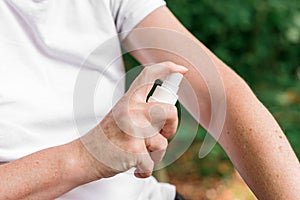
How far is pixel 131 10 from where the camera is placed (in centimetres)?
139

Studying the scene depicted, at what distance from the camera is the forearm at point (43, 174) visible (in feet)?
3.65

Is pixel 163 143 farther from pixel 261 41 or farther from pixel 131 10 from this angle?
pixel 261 41

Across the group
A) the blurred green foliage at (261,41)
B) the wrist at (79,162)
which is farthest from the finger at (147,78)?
the blurred green foliage at (261,41)

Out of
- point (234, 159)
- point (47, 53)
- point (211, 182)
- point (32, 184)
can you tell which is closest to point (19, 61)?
point (47, 53)

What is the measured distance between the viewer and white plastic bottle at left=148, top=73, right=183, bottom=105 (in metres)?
1.06

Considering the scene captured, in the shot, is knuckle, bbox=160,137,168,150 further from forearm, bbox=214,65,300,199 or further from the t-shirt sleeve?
the t-shirt sleeve

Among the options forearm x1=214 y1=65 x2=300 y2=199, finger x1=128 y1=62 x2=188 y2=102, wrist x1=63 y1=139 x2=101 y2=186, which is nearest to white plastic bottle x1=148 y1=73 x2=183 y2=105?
finger x1=128 y1=62 x2=188 y2=102

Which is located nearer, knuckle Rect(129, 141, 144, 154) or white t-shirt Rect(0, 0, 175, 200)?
knuckle Rect(129, 141, 144, 154)

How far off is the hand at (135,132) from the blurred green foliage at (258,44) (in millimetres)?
1693

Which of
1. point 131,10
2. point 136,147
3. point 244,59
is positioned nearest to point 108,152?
point 136,147

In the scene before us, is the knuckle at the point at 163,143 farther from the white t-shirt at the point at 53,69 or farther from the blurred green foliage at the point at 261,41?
the blurred green foliage at the point at 261,41

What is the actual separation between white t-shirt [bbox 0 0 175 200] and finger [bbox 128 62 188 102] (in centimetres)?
27

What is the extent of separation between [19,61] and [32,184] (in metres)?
0.26

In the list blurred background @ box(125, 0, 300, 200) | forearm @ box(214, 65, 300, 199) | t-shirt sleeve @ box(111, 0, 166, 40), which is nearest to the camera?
forearm @ box(214, 65, 300, 199)
